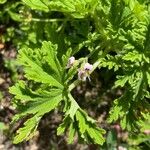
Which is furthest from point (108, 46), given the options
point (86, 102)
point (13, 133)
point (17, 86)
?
point (13, 133)

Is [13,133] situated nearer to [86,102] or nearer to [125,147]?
[86,102]

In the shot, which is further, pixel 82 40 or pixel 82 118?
pixel 82 40

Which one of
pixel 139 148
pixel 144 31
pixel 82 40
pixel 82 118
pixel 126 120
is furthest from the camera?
pixel 139 148

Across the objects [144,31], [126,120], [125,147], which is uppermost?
[144,31]

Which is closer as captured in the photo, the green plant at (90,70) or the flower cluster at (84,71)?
the green plant at (90,70)

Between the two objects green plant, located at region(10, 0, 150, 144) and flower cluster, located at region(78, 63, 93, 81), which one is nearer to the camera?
green plant, located at region(10, 0, 150, 144)

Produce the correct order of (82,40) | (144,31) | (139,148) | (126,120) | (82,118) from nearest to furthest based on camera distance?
1. (144,31)
2. (82,118)
3. (126,120)
4. (82,40)
5. (139,148)

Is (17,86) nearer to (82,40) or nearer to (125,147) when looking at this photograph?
(82,40)

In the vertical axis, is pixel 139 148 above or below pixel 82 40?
below

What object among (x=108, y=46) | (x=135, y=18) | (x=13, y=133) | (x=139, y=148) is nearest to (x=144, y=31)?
(x=135, y=18)
